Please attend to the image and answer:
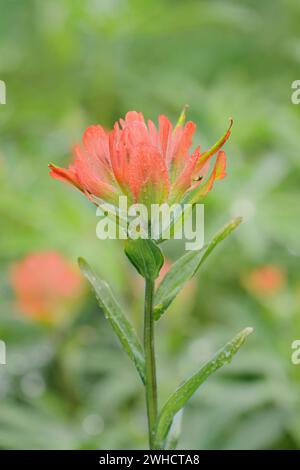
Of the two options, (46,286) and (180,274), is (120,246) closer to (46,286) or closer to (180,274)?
(46,286)

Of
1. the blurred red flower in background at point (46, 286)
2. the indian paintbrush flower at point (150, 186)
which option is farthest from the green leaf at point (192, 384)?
the blurred red flower in background at point (46, 286)

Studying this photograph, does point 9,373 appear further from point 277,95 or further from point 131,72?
point 277,95

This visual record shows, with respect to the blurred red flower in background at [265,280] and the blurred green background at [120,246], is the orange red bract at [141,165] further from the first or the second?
the blurred red flower in background at [265,280]

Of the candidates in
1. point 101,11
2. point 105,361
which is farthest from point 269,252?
point 101,11

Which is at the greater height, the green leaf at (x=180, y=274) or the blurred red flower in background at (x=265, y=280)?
the green leaf at (x=180, y=274)
